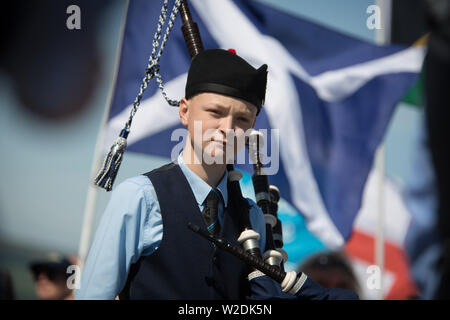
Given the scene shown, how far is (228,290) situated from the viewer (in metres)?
2.28

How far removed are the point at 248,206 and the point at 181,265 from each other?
1.71 feet

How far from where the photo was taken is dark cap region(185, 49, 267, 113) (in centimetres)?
240

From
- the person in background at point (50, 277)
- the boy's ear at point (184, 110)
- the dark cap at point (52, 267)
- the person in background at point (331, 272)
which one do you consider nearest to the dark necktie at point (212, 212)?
the boy's ear at point (184, 110)

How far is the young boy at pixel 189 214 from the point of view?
2162 millimetres

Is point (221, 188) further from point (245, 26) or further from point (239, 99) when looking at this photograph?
Result: point (245, 26)

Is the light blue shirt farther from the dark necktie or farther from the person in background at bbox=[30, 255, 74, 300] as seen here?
the person in background at bbox=[30, 255, 74, 300]

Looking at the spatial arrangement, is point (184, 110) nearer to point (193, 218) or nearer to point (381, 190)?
point (193, 218)

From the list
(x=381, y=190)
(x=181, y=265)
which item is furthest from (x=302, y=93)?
(x=181, y=265)

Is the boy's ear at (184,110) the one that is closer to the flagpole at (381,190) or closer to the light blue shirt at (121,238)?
the light blue shirt at (121,238)

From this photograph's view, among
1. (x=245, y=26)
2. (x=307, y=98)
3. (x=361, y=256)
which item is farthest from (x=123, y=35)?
(x=361, y=256)

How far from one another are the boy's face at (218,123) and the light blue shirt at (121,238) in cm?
31

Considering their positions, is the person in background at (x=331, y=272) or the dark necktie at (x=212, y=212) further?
the person in background at (x=331, y=272)

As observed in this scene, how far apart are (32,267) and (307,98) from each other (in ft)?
11.2

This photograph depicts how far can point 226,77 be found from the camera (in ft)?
7.88
